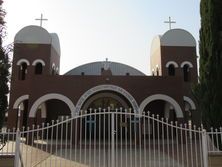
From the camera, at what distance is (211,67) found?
10828 mm

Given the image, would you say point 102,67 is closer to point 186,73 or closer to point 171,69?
point 171,69

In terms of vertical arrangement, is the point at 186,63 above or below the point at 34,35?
below

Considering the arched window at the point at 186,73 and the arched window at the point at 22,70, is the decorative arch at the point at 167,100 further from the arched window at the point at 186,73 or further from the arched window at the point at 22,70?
the arched window at the point at 22,70

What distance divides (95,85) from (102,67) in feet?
36.3

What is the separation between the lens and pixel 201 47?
11.5 metres

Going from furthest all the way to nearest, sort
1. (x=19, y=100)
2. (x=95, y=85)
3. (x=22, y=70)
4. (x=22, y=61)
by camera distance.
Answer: (x=22, y=70), (x=22, y=61), (x=19, y=100), (x=95, y=85)

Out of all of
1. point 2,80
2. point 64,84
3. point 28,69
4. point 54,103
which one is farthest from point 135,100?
point 2,80

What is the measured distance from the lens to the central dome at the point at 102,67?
3239 cm

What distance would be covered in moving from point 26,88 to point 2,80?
52.5 ft

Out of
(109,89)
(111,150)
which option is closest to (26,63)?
(109,89)

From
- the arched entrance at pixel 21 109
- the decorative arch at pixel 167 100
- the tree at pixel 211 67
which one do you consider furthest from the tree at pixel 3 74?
the arched entrance at pixel 21 109

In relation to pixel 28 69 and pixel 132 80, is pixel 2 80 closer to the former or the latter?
pixel 132 80

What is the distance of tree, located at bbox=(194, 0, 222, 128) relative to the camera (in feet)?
34.7

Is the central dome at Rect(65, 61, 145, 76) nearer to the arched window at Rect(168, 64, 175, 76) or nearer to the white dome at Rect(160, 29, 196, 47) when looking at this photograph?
the arched window at Rect(168, 64, 175, 76)
